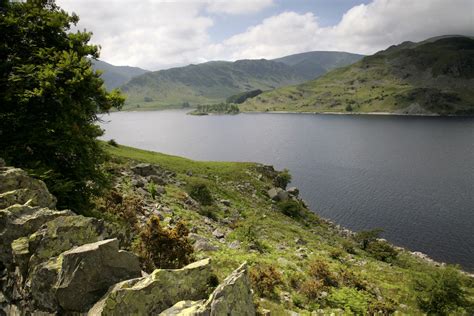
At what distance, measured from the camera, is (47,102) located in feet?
66.6

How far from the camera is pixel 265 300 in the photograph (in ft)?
58.8

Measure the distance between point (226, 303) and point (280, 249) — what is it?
78.3ft

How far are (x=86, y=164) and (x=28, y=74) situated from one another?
6.61m

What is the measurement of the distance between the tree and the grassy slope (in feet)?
35.1

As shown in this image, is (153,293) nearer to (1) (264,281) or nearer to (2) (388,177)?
(1) (264,281)

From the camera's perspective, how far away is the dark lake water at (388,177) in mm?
64812

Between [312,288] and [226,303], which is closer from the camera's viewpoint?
[226,303]

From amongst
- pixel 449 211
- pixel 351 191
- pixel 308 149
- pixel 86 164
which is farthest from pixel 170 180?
pixel 308 149

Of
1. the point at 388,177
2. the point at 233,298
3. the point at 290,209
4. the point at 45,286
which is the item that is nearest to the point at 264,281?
the point at 233,298

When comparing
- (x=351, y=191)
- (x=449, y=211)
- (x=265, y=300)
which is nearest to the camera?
(x=265, y=300)

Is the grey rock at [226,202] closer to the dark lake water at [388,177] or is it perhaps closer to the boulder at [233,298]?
the dark lake water at [388,177]

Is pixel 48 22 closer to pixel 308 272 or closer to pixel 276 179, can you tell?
pixel 308 272

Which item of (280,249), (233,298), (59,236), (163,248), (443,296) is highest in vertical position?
(59,236)

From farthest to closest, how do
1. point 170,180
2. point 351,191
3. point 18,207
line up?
1. point 351,191
2. point 170,180
3. point 18,207
